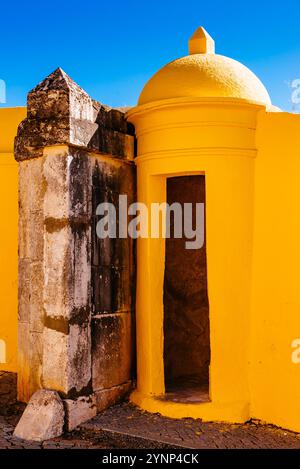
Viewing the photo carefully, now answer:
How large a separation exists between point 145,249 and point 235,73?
2.13 meters

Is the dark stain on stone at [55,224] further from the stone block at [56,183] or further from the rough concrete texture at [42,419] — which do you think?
the rough concrete texture at [42,419]

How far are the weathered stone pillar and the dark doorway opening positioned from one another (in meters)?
1.20

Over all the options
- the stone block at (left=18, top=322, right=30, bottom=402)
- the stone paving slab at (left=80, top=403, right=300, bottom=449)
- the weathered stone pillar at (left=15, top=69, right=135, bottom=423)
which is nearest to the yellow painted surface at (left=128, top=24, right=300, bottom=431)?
the stone paving slab at (left=80, top=403, right=300, bottom=449)

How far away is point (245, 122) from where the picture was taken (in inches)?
220

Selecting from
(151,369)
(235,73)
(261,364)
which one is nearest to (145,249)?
(151,369)

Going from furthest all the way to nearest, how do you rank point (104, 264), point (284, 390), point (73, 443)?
point (104, 264) → point (284, 390) → point (73, 443)

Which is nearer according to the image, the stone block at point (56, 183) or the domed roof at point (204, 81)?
the stone block at point (56, 183)

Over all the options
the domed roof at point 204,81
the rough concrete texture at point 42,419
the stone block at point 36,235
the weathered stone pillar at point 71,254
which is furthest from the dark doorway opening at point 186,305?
the rough concrete texture at point 42,419

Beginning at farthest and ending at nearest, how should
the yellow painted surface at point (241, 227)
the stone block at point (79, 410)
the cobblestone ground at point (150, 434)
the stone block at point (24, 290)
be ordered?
the stone block at point (24, 290)
the yellow painted surface at point (241, 227)
the stone block at point (79, 410)
the cobblestone ground at point (150, 434)

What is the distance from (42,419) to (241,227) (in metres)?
2.67

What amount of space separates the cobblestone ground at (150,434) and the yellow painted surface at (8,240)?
162 centimetres

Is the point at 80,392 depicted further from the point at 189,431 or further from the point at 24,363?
the point at 189,431

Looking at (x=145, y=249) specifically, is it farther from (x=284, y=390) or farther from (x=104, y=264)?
(x=284, y=390)

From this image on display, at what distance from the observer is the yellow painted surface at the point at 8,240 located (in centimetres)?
714
